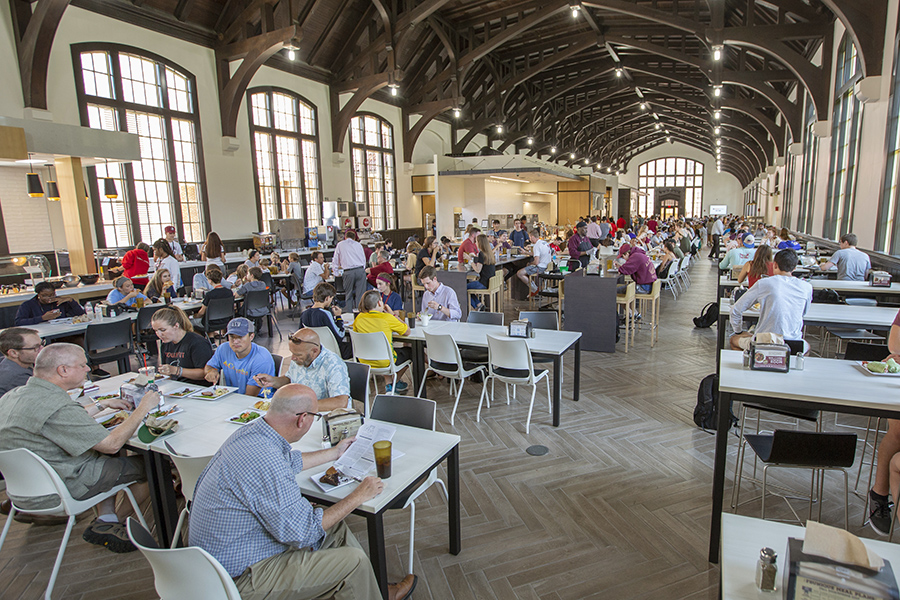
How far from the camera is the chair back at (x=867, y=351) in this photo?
3.48 m

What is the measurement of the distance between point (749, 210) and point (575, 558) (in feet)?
126

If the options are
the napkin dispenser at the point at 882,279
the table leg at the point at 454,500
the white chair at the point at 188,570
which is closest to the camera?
the white chair at the point at 188,570

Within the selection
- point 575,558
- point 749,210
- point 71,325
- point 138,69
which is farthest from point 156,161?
point 749,210

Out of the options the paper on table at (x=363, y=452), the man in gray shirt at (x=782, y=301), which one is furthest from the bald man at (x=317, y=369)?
the man in gray shirt at (x=782, y=301)

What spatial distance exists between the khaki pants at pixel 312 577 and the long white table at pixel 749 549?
123cm

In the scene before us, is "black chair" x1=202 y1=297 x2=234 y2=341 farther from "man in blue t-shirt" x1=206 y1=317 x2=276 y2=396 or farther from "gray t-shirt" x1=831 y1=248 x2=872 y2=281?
"gray t-shirt" x1=831 y1=248 x2=872 y2=281

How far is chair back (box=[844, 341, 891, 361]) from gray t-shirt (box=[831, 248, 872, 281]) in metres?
3.98

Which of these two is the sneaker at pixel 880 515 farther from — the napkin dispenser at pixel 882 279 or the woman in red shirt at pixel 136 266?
the woman in red shirt at pixel 136 266

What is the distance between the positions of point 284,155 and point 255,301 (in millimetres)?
8358

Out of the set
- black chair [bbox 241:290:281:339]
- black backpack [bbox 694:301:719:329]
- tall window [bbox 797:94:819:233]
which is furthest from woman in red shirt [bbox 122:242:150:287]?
tall window [bbox 797:94:819:233]

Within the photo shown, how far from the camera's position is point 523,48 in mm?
17953

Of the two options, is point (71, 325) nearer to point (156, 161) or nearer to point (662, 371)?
point (662, 371)

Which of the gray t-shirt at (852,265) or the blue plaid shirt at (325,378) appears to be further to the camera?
the gray t-shirt at (852,265)

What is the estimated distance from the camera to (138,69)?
10.6 metres
